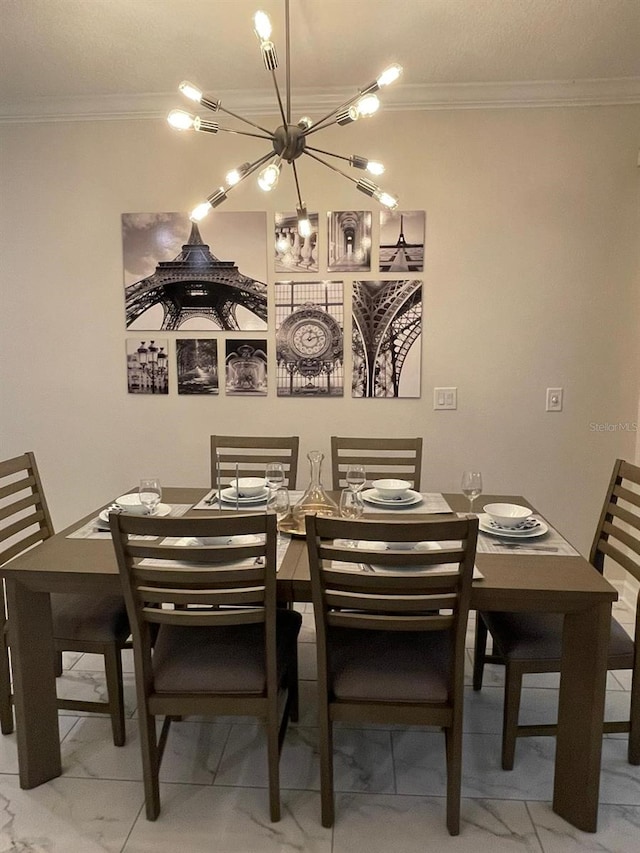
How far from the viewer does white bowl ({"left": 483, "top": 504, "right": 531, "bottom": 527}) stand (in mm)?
1912

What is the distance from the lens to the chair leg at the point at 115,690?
183 centimetres

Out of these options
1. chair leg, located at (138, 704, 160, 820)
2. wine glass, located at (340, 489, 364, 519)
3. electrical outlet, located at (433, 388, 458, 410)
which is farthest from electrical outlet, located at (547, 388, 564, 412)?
chair leg, located at (138, 704, 160, 820)

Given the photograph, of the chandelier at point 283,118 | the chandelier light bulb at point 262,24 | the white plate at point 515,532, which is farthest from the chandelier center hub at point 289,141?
the white plate at point 515,532

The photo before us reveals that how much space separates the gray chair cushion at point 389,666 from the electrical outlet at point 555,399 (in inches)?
68.2

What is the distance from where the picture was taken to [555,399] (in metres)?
3.02

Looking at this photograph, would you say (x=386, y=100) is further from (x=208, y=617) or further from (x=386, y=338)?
(x=208, y=617)

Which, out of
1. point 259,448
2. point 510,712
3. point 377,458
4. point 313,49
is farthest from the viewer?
point 259,448

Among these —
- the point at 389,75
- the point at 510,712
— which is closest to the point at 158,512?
the point at 510,712

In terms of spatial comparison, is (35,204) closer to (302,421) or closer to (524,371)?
(302,421)

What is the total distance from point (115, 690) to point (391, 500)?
45.8 inches

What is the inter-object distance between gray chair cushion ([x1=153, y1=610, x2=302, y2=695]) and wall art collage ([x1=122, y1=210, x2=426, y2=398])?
161cm

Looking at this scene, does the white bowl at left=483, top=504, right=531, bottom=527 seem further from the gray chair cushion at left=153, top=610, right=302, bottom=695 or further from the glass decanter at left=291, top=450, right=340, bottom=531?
the gray chair cushion at left=153, top=610, right=302, bottom=695

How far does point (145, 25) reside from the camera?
2.28 meters

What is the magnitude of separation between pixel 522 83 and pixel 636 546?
7.47 ft
